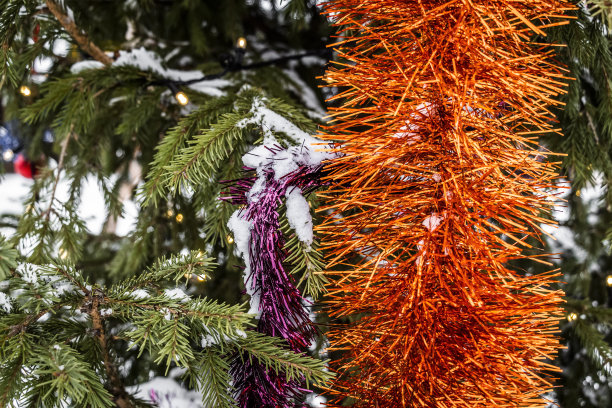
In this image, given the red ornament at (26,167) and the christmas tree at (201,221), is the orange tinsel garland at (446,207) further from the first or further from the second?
the red ornament at (26,167)

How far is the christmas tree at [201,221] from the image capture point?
0.75m

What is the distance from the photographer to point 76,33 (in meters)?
1.43

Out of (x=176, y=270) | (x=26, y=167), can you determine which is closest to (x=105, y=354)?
(x=176, y=270)

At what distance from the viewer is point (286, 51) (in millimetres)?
2447

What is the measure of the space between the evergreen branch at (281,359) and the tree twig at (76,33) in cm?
120

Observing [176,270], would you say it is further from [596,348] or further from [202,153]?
[596,348]

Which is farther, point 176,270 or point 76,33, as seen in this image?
point 76,33

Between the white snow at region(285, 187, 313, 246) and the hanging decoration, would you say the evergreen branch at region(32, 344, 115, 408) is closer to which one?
the hanging decoration

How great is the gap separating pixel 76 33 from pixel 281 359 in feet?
4.31

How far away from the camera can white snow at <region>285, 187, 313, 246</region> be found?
32.8 inches

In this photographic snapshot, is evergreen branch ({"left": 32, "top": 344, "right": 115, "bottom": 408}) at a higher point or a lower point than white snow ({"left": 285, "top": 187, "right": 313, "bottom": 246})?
lower

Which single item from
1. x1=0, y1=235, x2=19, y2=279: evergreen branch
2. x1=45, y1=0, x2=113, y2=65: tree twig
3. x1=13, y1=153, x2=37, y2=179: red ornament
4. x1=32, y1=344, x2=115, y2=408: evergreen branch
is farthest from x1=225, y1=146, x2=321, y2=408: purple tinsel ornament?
x1=13, y1=153, x2=37, y2=179: red ornament

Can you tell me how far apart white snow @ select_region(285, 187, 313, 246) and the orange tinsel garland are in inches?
4.0

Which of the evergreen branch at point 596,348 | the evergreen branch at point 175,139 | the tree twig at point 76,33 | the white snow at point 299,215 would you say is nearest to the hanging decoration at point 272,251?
the white snow at point 299,215
